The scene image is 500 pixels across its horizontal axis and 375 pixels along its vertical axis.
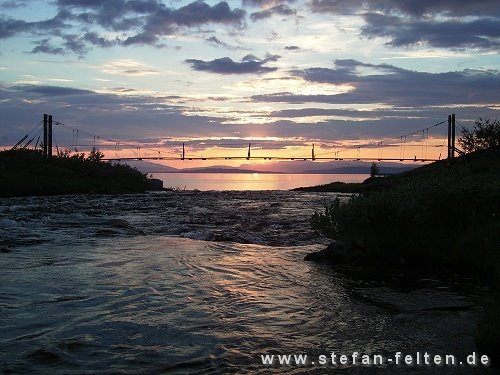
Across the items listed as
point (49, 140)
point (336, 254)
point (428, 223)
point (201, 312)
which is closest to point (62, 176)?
point (49, 140)

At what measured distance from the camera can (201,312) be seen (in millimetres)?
7031

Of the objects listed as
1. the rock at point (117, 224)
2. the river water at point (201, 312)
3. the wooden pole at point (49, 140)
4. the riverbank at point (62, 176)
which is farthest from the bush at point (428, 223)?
the wooden pole at point (49, 140)

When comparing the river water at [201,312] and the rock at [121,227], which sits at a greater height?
the rock at [121,227]

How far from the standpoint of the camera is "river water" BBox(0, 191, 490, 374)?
5.30 meters

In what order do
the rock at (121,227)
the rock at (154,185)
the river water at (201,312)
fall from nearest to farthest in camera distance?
the river water at (201,312)
the rock at (121,227)
the rock at (154,185)

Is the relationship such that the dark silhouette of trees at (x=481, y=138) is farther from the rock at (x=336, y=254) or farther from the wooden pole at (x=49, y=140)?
the wooden pole at (x=49, y=140)

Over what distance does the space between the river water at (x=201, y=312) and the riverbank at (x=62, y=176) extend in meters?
29.4

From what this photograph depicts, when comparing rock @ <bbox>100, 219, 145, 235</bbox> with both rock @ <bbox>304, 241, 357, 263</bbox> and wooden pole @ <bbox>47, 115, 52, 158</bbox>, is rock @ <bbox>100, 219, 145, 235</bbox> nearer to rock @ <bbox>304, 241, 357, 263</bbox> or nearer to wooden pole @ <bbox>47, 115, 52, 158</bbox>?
rock @ <bbox>304, 241, 357, 263</bbox>

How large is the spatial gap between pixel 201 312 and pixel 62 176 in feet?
148

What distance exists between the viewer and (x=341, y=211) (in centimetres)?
1170

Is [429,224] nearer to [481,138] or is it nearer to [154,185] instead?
[481,138]

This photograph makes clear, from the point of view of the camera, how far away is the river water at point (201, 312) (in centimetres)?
530

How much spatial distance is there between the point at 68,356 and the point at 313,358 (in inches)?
101

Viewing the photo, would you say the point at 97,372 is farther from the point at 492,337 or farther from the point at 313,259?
the point at 313,259
